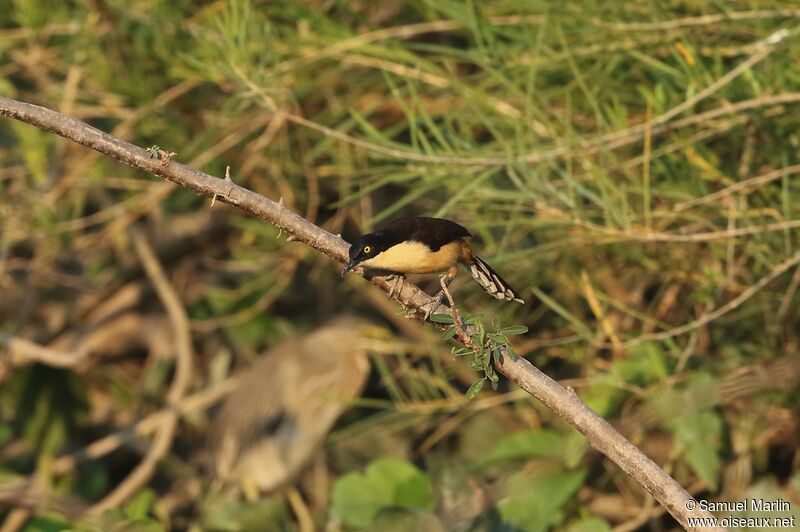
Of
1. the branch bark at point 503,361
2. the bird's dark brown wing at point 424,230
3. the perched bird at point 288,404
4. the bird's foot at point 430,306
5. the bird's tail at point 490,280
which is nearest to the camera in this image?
the branch bark at point 503,361

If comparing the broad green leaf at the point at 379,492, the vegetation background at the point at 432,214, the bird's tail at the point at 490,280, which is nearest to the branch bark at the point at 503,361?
the bird's tail at the point at 490,280

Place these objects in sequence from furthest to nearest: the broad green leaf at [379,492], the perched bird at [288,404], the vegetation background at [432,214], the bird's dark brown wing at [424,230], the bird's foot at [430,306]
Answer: the perched bird at [288,404] < the broad green leaf at [379,492] < the vegetation background at [432,214] < the bird's dark brown wing at [424,230] < the bird's foot at [430,306]

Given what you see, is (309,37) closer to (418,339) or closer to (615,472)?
(418,339)

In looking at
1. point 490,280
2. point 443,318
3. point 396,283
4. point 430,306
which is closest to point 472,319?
point 443,318

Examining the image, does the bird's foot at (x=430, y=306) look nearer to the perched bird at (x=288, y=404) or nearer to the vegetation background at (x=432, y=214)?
the vegetation background at (x=432, y=214)

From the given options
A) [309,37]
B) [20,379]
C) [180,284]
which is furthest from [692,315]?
[20,379]

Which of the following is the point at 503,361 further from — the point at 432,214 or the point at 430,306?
the point at 432,214
